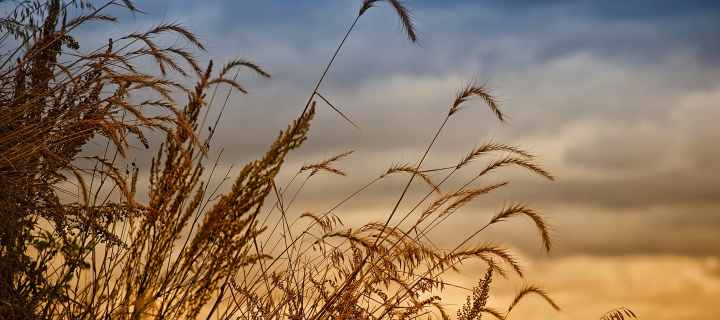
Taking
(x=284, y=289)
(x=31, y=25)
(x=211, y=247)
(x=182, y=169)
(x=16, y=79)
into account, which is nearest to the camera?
(x=211, y=247)

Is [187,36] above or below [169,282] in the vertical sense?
above

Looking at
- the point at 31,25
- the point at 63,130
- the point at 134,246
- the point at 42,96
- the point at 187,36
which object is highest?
the point at 31,25

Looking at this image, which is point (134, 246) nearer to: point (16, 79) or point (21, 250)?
point (21, 250)

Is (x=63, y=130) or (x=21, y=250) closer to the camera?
(x=63, y=130)

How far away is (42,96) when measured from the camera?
8.66ft

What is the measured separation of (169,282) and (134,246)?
0.22m

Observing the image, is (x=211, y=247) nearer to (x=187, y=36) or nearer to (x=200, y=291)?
(x=200, y=291)

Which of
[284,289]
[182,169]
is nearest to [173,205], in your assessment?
[182,169]

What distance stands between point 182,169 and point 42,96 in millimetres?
735

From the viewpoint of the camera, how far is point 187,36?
2775 mm

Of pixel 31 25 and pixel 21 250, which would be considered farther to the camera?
pixel 31 25

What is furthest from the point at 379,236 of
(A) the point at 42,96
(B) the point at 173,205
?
(A) the point at 42,96

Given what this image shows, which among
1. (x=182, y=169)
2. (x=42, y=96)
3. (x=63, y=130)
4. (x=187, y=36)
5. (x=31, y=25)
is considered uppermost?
(x=31, y=25)

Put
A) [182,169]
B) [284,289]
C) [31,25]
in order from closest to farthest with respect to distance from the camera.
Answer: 1. [182,169]
2. [284,289]
3. [31,25]
